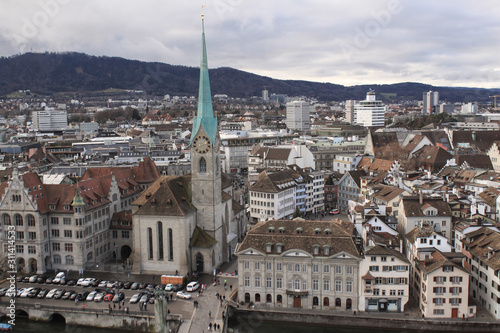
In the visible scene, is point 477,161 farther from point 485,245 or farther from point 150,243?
point 150,243

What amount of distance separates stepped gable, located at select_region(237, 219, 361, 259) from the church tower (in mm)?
11055

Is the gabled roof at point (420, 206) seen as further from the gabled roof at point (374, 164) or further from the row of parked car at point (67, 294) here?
the gabled roof at point (374, 164)

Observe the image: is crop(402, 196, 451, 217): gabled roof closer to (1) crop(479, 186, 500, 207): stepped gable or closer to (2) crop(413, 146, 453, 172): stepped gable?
(1) crop(479, 186, 500, 207): stepped gable

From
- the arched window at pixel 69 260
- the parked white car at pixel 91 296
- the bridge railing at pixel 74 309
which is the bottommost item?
the bridge railing at pixel 74 309

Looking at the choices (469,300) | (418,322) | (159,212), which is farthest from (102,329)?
(469,300)

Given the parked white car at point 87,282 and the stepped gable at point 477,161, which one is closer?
the parked white car at point 87,282

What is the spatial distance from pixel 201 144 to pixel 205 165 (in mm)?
2793

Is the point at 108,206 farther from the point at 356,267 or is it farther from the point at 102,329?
the point at 356,267

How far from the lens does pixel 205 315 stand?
55875 mm

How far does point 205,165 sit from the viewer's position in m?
69.9

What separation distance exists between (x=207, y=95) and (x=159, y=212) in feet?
53.9

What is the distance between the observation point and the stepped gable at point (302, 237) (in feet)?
186

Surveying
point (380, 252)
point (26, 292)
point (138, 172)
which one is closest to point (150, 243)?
point (26, 292)

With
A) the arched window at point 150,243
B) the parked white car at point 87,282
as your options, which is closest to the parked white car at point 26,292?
the parked white car at point 87,282
